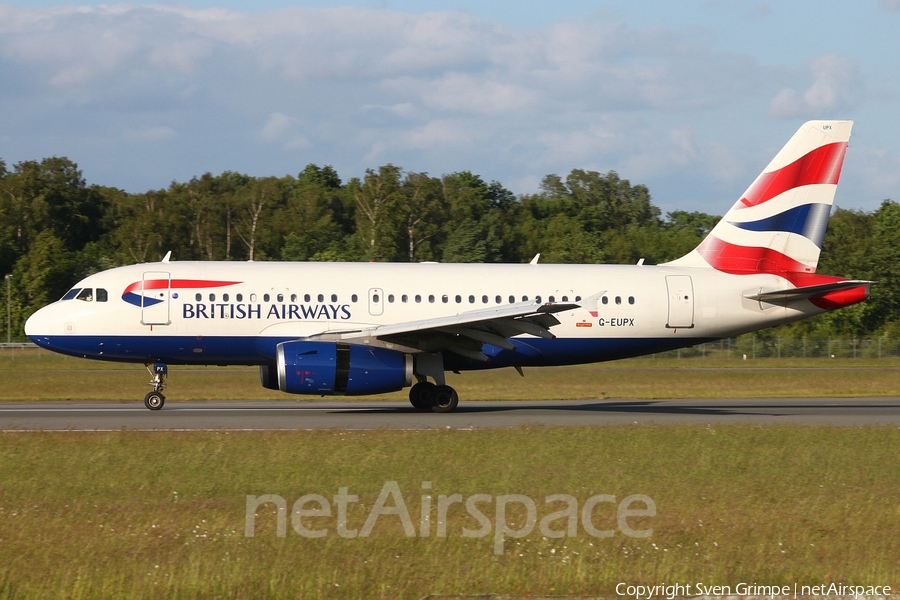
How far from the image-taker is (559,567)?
879 cm

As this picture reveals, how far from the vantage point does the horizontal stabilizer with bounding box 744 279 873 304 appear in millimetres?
24594

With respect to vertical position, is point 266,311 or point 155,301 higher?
point 155,301

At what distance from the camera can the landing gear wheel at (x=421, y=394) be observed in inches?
945

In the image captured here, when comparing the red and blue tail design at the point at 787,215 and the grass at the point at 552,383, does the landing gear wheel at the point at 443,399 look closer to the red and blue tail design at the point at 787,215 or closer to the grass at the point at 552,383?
the grass at the point at 552,383

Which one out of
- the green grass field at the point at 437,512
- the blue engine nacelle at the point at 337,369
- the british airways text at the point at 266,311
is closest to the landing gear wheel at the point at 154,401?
the british airways text at the point at 266,311

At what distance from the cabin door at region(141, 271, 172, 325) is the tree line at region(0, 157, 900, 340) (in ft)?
141

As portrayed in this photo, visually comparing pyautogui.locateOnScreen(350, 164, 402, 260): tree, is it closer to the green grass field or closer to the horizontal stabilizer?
the horizontal stabilizer

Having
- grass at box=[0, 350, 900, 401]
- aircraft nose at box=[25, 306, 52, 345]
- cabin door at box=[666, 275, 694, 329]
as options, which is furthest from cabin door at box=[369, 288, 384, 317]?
aircraft nose at box=[25, 306, 52, 345]

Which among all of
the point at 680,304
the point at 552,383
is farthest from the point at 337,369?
the point at 552,383

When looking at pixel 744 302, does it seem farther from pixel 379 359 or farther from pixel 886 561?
pixel 886 561

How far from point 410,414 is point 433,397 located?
86 cm

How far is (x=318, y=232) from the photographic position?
81.4 metres

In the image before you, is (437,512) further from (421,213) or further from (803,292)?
(421,213)

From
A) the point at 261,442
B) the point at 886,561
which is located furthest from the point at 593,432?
the point at 886,561
